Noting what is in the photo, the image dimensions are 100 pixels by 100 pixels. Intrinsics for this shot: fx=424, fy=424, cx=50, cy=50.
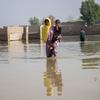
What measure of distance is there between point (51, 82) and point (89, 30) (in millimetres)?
51825

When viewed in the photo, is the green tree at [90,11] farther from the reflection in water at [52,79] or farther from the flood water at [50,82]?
the reflection in water at [52,79]

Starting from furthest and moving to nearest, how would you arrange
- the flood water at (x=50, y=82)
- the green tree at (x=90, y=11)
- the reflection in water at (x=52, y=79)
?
the green tree at (x=90, y=11)
the reflection in water at (x=52, y=79)
the flood water at (x=50, y=82)

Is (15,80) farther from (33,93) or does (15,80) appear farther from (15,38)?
(15,38)

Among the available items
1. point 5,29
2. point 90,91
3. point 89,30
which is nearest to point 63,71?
point 90,91

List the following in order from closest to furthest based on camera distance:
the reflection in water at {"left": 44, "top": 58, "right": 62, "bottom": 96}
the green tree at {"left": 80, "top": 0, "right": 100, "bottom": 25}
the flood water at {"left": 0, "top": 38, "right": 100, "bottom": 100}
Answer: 1. the flood water at {"left": 0, "top": 38, "right": 100, "bottom": 100}
2. the reflection in water at {"left": 44, "top": 58, "right": 62, "bottom": 96}
3. the green tree at {"left": 80, "top": 0, "right": 100, "bottom": 25}

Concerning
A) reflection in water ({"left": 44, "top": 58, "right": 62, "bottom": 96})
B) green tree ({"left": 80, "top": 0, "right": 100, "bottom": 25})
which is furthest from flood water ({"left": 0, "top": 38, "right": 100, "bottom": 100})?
green tree ({"left": 80, "top": 0, "right": 100, "bottom": 25})

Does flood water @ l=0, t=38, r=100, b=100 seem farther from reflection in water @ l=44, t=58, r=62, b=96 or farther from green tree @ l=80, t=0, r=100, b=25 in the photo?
green tree @ l=80, t=0, r=100, b=25

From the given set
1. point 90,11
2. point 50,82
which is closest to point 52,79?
point 50,82

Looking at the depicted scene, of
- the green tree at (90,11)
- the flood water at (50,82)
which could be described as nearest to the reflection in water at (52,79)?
the flood water at (50,82)

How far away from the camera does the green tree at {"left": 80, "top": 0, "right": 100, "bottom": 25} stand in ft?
218

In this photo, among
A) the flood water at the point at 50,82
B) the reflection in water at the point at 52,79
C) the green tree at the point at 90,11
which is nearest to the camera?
the flood water at the point at 50,82

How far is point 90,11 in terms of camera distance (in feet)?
221

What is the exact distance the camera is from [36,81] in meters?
9.63

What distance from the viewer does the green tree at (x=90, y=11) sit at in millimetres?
66562
